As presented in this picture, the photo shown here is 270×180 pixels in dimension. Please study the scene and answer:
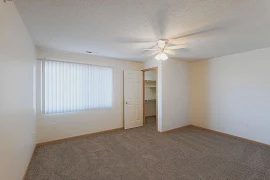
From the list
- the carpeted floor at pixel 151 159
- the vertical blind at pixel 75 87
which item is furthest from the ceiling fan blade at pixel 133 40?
the carpeted floor at pixel 151 159

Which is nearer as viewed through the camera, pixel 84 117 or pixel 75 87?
pixel 75 87

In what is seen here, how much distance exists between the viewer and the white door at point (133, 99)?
4.37m

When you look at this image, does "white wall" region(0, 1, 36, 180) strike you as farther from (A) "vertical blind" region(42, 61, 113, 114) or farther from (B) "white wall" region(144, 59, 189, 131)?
(B) "white wall" region(144, 59, 189, 131)

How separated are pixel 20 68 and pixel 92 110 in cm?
225

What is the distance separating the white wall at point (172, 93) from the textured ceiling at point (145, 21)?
1.43 metres

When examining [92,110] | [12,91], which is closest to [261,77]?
[92,110]

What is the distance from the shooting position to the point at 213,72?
13.5 feet

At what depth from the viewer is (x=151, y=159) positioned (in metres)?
2.51

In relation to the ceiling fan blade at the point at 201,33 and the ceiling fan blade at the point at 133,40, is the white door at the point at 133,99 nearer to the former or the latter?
the ceiling fan blade at the point at 133,40

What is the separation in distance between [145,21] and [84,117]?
120 inches

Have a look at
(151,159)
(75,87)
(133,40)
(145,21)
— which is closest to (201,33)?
(145,21)

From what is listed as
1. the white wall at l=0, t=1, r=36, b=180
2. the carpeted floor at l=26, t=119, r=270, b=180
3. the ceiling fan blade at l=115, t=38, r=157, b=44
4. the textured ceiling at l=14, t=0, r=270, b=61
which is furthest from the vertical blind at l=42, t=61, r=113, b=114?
the ceiling fan blade at l=115, t=38, r=157, b=44

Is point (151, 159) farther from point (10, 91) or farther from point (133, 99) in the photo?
point (10, 91)

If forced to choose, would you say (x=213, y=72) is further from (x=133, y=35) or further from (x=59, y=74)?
(x=59, y=74)
